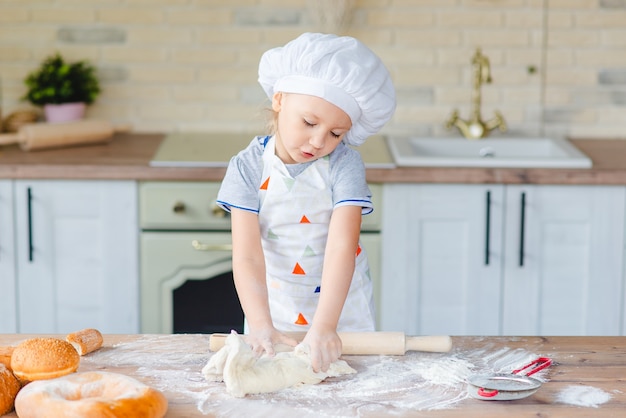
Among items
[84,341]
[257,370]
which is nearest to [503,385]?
[257,370]

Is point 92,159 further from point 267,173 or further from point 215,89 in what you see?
point 267,173

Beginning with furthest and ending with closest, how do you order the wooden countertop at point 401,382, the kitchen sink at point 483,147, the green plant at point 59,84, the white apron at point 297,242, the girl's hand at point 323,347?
the green plant at point 59,84
the kitchen sink at point 483,147
the white apron at point 297,242
the girl's hand at point 323,347
the wooden countertop at point 401,382

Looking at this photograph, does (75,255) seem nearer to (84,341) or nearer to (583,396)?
(84,341)

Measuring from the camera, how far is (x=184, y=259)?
2998mm

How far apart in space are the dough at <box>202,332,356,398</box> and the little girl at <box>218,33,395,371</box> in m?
0.02

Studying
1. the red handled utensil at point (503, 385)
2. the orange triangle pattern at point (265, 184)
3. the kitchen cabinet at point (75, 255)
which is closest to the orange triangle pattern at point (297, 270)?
the orange triangle pattern at point (265, 184)

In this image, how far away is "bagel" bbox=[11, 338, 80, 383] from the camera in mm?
1474

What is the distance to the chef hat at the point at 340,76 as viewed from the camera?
1805 millimetres

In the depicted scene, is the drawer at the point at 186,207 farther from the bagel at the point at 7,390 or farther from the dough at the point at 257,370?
the bagel at the point at 7,390

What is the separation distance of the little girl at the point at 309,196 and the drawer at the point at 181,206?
0.86 meters

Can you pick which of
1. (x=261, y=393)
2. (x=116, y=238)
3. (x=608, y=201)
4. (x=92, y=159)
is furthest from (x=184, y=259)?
(x=261, y=393)

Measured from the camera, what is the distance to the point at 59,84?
339cm

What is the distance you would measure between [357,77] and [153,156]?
1407mm

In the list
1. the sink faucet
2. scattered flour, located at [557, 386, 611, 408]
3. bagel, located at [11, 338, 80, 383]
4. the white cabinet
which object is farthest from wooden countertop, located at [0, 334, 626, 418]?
the sink faucet
